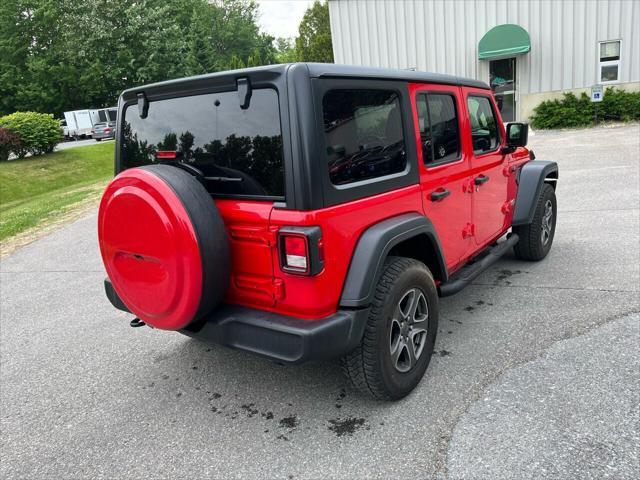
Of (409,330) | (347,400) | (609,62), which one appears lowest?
(347,400)

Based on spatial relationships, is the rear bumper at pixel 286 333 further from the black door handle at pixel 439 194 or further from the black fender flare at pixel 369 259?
the black door handle at pixel 439 194

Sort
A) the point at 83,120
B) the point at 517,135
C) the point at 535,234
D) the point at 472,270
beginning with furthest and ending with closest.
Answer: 1. the point at 83,120
2. the point at 535,234
3. the point at 517,135
4. the point at 472,270

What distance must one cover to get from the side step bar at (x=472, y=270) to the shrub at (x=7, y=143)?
58.9 feet

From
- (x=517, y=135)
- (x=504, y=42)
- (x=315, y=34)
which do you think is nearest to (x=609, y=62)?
(x=504, y=42)

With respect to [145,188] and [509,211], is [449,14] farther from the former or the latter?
[145,188]

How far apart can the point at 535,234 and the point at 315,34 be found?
4067cm

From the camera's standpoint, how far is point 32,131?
18188mm

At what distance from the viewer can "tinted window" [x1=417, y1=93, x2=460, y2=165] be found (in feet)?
10.5

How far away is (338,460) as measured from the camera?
8.13 ft

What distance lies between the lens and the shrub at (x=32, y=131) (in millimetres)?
17953

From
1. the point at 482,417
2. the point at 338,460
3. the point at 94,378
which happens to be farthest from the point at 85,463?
the point at 482,417

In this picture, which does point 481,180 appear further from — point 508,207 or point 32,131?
point 32,131

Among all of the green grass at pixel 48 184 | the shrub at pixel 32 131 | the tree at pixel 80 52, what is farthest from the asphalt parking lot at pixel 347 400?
the tree at pixel 80 52

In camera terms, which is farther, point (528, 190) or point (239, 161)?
point (528, 190)
